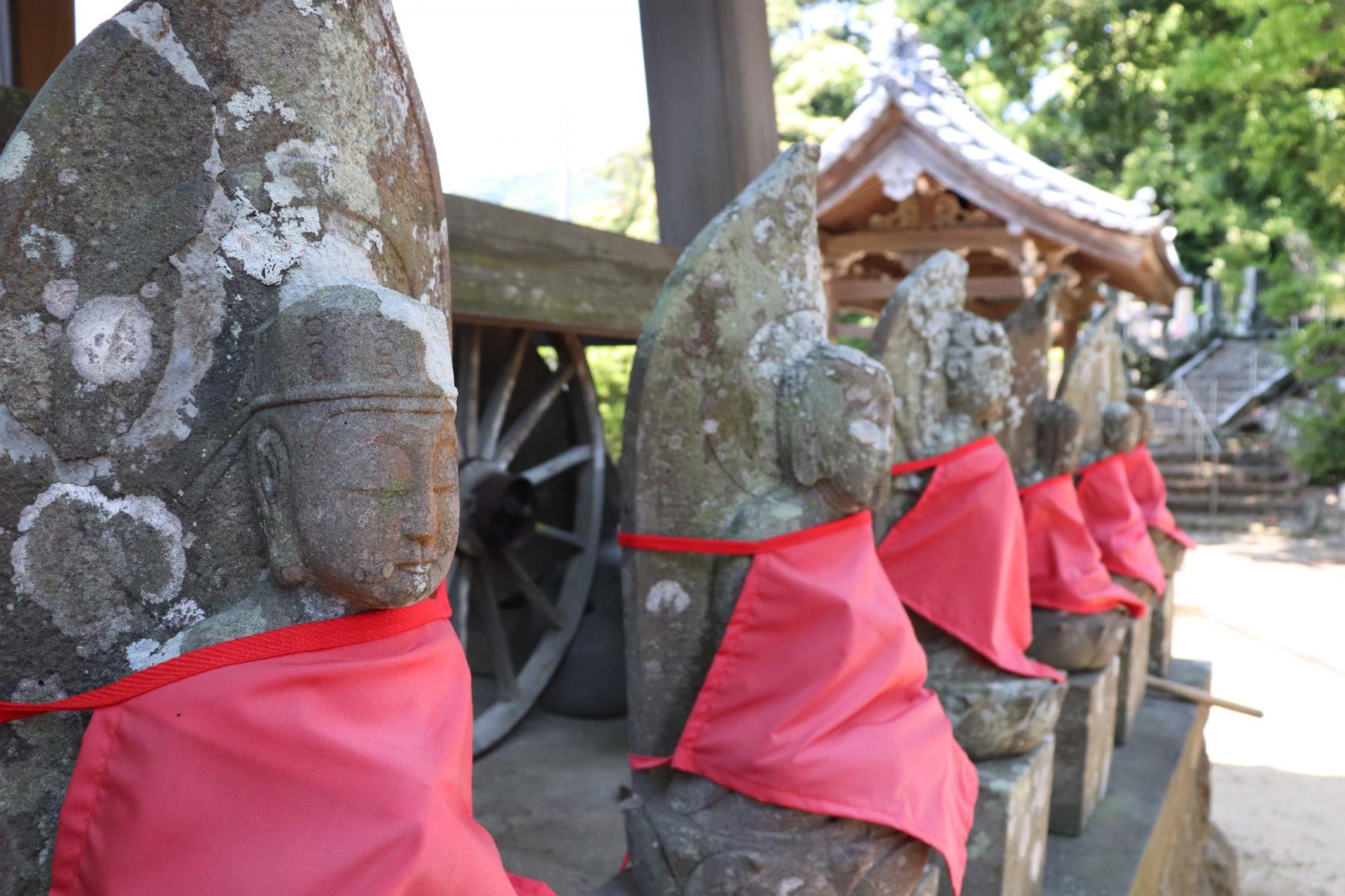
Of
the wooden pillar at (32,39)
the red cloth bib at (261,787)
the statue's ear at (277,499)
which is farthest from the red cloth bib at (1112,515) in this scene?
the wooden pillar at (32,39)

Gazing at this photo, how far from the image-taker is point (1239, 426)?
14430mm

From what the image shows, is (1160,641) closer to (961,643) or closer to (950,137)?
(961,643)

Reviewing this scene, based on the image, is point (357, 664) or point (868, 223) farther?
point (868, 223)

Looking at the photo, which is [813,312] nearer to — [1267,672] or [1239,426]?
[1267,672]

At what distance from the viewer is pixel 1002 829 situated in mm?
2211

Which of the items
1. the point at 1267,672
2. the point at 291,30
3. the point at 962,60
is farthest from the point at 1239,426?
the point at 291,30

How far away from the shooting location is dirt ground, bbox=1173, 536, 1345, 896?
4680 millimetres

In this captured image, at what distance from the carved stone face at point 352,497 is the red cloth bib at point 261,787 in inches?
3.0

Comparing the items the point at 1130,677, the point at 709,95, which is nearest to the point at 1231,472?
the point at 1130,677

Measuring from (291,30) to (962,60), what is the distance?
1006cm

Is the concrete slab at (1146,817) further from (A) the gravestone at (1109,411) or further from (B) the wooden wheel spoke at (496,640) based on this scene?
(B) the wooden wheel spoke at (496,640)

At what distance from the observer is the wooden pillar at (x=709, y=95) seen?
10.6 feet

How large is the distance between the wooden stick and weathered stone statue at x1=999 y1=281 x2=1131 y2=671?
4.48ft

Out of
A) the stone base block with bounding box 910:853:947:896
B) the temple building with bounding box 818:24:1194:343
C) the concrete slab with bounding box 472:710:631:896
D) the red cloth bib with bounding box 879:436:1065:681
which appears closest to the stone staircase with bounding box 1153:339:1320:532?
the temple building with bounding box 818:24:1194:343
